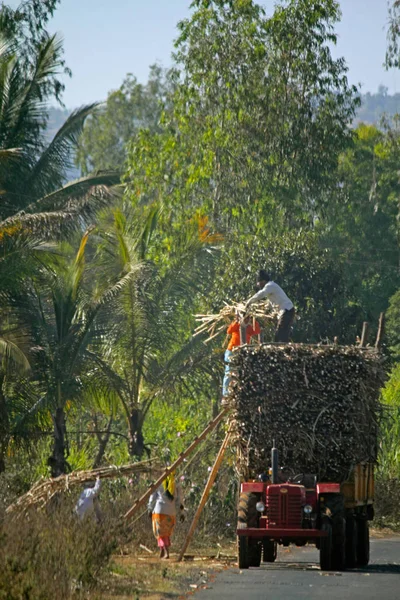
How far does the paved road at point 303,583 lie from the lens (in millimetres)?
13750

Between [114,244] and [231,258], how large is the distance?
6.85 metres

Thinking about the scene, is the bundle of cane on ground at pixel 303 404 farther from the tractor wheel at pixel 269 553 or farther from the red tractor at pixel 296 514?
the tractor wheel at pixel 269 553

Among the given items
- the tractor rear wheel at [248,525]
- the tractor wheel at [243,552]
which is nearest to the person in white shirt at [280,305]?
the tractor rear wheel at [248,525]

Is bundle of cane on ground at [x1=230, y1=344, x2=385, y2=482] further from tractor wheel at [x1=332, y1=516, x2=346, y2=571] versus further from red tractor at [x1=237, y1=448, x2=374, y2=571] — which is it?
tractor wheel at [x1=332, y1=516, x2=346, y2=571]

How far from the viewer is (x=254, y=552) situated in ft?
56.9

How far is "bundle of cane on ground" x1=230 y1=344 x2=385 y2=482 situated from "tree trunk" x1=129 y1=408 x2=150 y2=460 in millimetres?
9633

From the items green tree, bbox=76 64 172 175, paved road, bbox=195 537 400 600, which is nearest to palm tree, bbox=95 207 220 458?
paved road, bbox=195 537 400 600

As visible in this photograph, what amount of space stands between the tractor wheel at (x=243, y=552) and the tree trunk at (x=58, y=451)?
7202 millimetres

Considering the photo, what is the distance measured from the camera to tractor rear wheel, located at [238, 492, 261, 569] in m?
16.7

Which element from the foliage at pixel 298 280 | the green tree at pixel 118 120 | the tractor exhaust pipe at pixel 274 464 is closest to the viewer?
the tractor exhaust pipe at pixel 274 464

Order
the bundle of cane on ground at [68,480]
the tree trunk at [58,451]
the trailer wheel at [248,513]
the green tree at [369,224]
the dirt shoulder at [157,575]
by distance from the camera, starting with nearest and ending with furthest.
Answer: the dirt shoulder at [157,575], the trailer wheel at [248,513], the bundle of cane on ground at [68,480], the tree trunk at [58,451], the green tree at [369,224]

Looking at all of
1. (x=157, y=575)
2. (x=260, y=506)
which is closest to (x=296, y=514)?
(x=260, y=506)

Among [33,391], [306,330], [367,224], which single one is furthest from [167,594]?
[367,224]

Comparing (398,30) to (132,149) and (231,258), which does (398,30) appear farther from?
(132,149)
